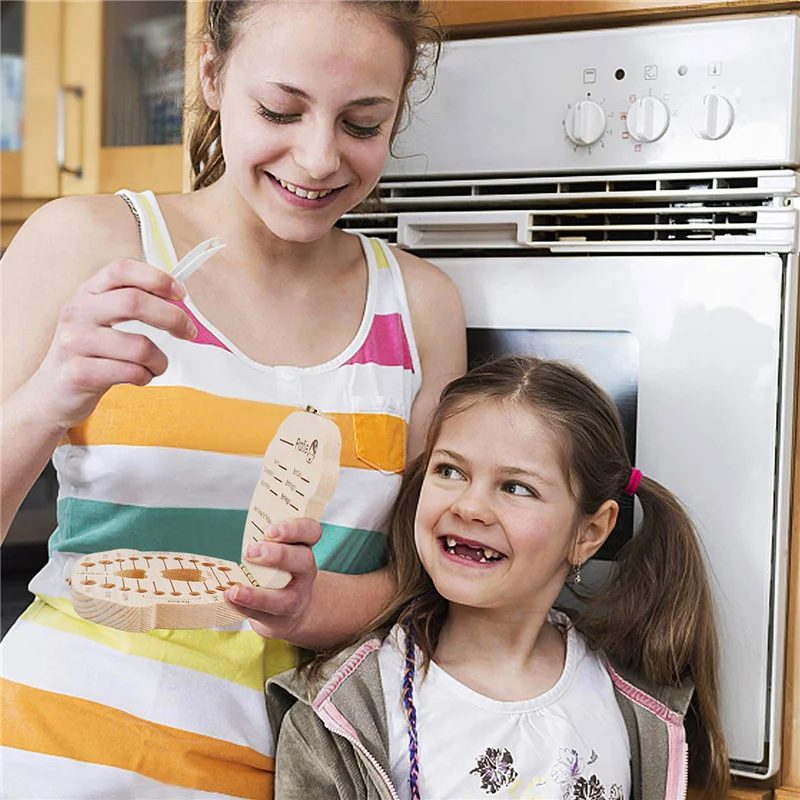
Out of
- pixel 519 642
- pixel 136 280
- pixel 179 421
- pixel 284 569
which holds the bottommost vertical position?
pixel 519 642

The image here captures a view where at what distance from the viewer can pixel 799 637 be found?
1112 millimetres

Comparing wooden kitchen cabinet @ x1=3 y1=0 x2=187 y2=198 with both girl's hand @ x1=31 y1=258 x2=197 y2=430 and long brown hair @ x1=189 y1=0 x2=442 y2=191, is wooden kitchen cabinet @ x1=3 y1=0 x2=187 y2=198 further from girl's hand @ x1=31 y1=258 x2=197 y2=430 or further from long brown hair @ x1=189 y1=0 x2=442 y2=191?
girl's hand @ x1=31 y1=258 x2=197 y2=430

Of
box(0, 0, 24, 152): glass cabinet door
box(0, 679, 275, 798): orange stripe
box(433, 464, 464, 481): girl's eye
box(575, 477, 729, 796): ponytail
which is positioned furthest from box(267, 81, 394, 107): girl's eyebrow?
box(0, 0, 24, 152): glass cabinet door

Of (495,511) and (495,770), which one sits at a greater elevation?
(495,511)

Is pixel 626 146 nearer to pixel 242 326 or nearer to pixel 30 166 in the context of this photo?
pixel 242 326

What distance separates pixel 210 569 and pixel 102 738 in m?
0.21

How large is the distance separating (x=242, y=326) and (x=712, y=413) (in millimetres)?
458

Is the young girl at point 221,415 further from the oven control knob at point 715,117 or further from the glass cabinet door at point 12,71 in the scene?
the glass cabinet door at point 12,71

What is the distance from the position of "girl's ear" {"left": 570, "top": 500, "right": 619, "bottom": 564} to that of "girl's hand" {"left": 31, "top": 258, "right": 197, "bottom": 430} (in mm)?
441

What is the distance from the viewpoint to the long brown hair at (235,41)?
100 centimetres

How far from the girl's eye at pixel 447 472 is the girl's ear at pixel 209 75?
1.31 feet

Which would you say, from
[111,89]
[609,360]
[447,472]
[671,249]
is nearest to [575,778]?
[447,472]

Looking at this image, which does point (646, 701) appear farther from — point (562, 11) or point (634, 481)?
point (562, 11)

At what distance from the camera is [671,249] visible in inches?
43.9
